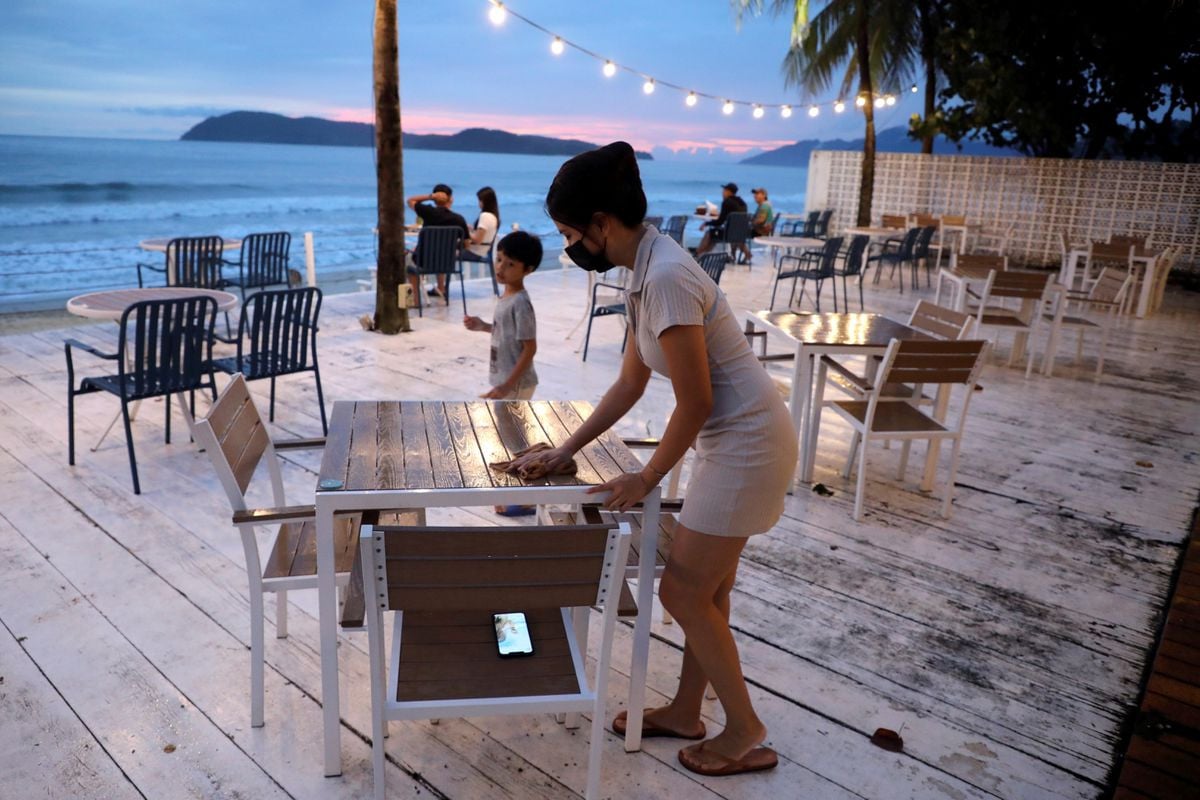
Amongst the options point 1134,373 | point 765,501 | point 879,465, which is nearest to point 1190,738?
point 765,501

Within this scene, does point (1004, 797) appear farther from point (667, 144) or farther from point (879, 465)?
point (667, 144)

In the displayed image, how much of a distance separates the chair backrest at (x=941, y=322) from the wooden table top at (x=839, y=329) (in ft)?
0.57

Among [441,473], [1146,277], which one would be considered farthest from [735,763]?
[1146,277]

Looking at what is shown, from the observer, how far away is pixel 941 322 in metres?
4.30

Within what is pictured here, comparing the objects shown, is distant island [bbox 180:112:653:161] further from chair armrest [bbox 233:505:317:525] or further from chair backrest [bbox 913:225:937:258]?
chair armrest [bbox 233:505:317:525]

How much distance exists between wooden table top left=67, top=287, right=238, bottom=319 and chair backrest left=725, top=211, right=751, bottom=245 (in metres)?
8.14

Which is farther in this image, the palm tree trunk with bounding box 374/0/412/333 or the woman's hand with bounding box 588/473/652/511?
the palm tree trunk with bounding box 374/0/412/333

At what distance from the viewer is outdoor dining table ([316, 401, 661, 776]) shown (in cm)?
175

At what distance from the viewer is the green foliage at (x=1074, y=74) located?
46.3ft

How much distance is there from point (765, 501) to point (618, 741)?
0.78 meters

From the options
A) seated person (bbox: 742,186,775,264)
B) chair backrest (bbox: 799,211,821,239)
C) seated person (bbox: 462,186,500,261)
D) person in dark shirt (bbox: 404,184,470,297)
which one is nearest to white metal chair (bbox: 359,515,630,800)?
person in dark shirt (bbox: 404,184,470,297)

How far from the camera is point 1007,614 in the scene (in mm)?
2846

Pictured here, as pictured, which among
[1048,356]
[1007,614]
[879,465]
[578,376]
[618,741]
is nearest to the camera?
[618,741]

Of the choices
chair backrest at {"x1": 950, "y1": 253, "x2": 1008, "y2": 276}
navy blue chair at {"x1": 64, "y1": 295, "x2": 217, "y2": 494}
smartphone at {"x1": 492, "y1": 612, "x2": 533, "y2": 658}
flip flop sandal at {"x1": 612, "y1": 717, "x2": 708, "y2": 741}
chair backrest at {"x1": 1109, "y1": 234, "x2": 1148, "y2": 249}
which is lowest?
flip flop sandal at {"x1": 612, "y1": 717, "x2": 708, "y2": 741}
